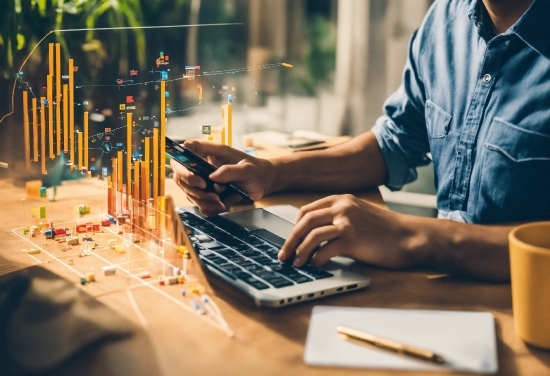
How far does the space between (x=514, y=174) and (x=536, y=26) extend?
0.24 meters

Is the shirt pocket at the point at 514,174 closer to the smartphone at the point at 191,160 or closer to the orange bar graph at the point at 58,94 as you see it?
the smartphone at the point at 191,160

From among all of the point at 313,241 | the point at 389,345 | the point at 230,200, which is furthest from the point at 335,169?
the point at 389,345

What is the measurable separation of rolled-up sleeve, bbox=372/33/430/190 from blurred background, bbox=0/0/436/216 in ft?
0.97

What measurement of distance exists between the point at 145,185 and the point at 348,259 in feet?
1.09

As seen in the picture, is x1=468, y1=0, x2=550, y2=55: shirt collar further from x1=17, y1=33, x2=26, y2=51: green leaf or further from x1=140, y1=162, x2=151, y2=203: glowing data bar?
x1=17, y1=33, x2=26, y2=51: green leaf

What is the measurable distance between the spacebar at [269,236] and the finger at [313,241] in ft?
0.27

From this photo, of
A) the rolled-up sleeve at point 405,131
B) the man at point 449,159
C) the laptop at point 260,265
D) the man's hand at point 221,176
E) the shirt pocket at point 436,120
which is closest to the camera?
the laptop at point 260,265

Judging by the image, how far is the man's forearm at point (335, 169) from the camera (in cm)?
133

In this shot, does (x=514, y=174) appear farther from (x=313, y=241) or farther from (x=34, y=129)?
(x=34, y=129)

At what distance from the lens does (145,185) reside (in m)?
1.06

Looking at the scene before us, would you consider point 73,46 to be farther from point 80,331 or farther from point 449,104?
point 449,104

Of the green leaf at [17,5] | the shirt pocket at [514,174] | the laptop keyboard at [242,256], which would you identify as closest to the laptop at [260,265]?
the laptop keyboard at [242,256]

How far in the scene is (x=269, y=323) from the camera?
2.60 ft

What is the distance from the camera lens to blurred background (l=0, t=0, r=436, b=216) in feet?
3.39
